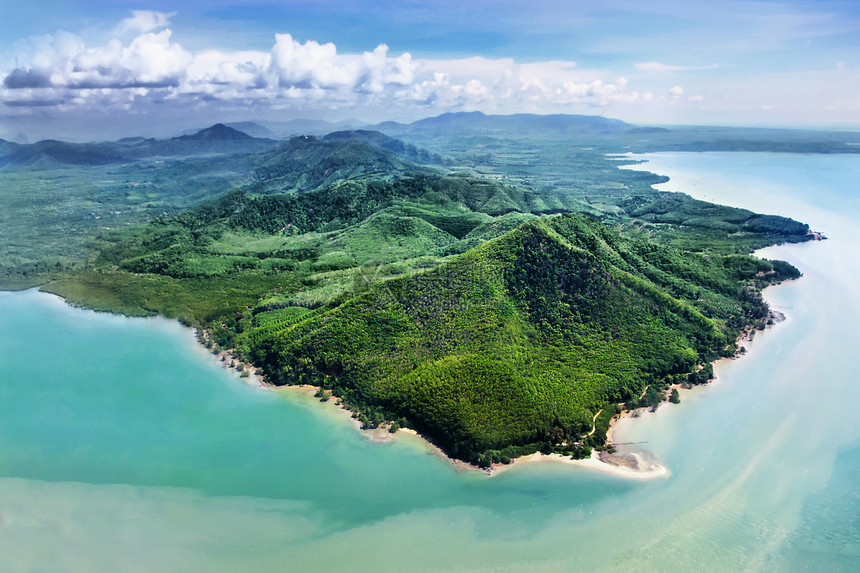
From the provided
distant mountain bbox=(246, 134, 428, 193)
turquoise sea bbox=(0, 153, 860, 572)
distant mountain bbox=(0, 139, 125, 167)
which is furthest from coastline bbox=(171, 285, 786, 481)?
distant mountain bbox=(0, 139, 125, 167)

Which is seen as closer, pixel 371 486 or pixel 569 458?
pixel 371 486

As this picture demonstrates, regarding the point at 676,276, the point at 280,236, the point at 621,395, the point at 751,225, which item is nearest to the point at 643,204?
the point at 751,225

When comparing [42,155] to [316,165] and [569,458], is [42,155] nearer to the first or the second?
[316,165]

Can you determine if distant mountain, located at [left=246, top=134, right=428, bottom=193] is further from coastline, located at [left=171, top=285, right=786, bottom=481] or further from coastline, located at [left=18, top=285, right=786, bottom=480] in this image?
coastline, located at [left=171, top=285, right=786, bottom=481]

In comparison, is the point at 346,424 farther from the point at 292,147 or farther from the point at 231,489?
the point at 292,147

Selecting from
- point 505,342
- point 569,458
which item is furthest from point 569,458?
point 505,342

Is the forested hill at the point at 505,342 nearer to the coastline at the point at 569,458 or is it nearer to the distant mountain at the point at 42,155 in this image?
the coastline at the point at 569,458

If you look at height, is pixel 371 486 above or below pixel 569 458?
below
